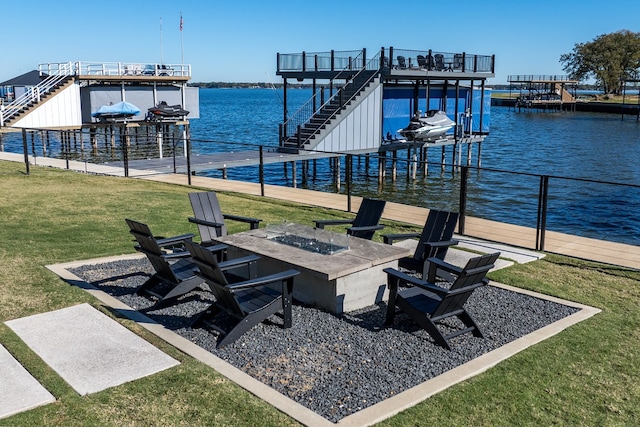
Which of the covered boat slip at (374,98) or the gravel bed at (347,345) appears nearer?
the gravel bed at (347,345)

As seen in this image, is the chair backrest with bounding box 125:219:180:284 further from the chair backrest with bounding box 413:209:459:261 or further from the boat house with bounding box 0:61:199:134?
the boat house with bounding box 0:61:199:134

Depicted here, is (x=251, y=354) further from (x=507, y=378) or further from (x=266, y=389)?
(x=507, y=378)

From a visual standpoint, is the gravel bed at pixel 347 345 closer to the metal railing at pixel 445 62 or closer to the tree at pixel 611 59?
the metal railing at pixel 445 62

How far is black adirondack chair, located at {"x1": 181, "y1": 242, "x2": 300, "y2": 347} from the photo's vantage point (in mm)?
6176

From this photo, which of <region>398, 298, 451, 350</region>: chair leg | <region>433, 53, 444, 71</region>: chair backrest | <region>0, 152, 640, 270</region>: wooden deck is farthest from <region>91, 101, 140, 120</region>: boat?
<region>398, 298, 451, 350</region>: chair leg

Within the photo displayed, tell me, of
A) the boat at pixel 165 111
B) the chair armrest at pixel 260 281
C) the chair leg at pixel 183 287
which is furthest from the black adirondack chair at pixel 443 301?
the boat at pixel 165 111

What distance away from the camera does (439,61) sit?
31656mm

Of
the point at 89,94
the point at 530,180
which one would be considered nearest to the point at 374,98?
the point at 530,180

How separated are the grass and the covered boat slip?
19.0 meters

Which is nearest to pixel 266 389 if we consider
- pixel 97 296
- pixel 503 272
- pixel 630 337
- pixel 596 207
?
pixel 97 296

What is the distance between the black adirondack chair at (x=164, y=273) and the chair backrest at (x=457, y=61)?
1079 inches

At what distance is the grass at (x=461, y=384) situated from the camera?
4809 mm

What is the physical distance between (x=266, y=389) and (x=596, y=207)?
2483 cm

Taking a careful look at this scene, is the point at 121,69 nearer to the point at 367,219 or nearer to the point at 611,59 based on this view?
the point at 367,219
